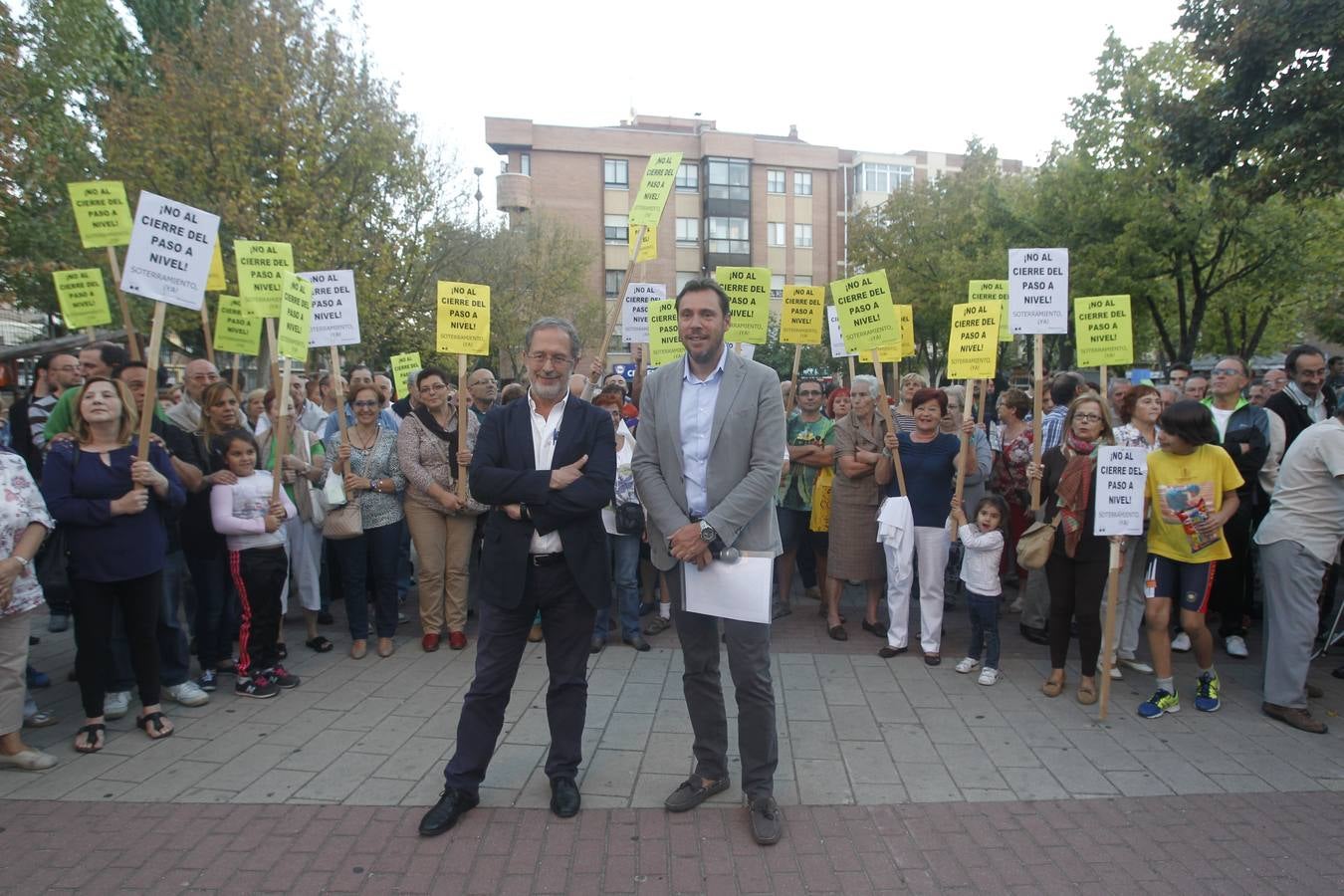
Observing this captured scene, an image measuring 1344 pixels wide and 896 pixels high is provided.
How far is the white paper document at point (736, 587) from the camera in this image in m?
3.68

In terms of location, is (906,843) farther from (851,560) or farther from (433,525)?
(433,525)

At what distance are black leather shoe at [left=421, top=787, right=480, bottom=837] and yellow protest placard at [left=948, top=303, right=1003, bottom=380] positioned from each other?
172 inches

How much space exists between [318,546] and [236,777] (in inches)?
104

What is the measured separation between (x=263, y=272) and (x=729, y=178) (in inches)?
2002

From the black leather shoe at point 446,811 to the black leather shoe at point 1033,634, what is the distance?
4708 mm

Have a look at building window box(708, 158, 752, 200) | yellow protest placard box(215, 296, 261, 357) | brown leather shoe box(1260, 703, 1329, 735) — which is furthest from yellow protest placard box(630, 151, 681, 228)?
building window box(708, 158, 752, 200)

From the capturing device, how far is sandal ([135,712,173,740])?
15.6 feet

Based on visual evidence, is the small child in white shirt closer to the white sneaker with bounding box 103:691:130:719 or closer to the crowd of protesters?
the crowd of protesters

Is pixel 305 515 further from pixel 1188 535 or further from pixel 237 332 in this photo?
pixel 1188 535

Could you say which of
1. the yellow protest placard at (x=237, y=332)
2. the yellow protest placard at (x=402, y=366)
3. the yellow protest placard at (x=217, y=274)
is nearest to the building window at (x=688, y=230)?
the yellow protest placard at (x=402, y=366)

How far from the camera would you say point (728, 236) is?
54562 millimetres

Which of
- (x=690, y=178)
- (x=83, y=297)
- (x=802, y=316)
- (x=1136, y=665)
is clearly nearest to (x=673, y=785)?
(x=1136, y=665)

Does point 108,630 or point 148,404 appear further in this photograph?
point 108,630

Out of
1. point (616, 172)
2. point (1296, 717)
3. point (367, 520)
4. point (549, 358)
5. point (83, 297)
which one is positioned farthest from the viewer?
point (616, 172)
